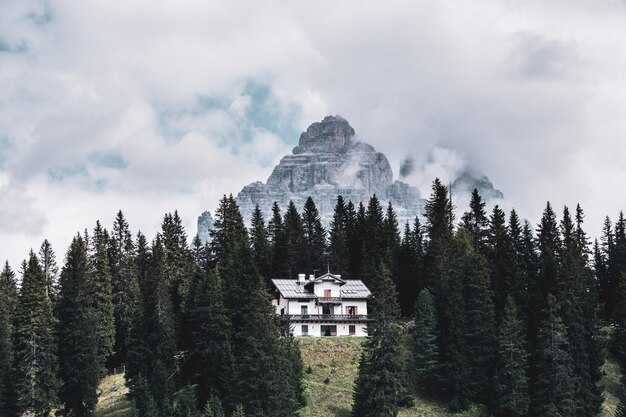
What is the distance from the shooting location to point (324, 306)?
333ft

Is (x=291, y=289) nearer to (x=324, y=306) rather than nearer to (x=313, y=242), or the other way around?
(x=324, y=306)

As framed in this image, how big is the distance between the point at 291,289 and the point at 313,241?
57.9 ft

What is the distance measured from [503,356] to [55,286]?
57.7 meters

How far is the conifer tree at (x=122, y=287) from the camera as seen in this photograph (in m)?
98.3

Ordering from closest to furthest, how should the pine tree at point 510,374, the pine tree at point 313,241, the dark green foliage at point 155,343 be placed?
the pine tree at point 510,374 → the dark green foliage at point 155,343 → the pine tree at point 313,241

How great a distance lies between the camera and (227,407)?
237 feet

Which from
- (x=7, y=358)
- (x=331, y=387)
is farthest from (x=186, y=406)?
(x=7, y=358)

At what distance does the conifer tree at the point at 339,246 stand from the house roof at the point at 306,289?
6667mm

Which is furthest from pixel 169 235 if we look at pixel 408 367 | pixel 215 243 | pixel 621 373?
pixel 621 373

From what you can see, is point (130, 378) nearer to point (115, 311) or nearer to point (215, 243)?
point (115, 311)

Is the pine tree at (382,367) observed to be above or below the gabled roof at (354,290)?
below

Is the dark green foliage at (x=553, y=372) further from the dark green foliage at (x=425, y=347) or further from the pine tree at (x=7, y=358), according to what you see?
the pine tree at (x=7, y=358)

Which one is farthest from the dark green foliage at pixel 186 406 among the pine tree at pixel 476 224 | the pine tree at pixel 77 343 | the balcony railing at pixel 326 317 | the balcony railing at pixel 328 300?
the pine tree at pixel 476 224

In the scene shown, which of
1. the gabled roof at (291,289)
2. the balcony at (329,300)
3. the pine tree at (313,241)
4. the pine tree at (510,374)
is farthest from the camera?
the pine tree at (313,241)
